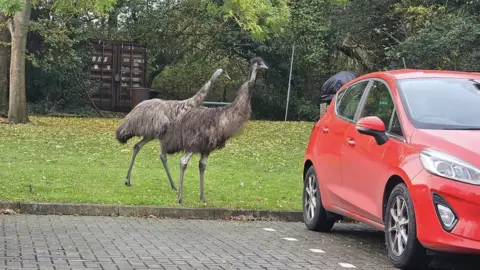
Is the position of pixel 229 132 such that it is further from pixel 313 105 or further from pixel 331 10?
pixel 313 105

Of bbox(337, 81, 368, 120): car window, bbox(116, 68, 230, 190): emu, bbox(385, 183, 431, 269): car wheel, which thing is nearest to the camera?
bbox(385, 183, 431, 269): car wheel

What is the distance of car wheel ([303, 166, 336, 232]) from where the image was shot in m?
10.0

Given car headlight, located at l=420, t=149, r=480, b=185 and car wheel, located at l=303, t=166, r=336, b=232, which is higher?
car headlight, located at l=420, t=149, r=480, b=185

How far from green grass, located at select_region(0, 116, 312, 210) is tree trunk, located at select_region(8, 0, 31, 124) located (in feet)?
3.13

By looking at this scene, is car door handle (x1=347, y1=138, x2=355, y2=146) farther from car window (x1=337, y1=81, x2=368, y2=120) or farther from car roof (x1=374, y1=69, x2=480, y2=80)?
car roof (x1=374, y1=69, x2=480, y2=80)

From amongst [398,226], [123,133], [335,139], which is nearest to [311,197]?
[335,139]

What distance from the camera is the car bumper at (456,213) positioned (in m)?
6.86

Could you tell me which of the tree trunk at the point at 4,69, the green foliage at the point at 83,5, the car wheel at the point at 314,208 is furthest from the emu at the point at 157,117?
the tree trunk at the point at 4,69

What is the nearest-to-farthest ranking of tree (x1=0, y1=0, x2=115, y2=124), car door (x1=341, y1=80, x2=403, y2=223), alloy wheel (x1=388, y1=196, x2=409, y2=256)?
1. alloy wheel (x1=388, y1=196, x2=409, y2=256)
2. car door (x1=341, y1=80, x2=403, y2=223)
3. tree (x1=0, y1=0, x2=115, y2=124)

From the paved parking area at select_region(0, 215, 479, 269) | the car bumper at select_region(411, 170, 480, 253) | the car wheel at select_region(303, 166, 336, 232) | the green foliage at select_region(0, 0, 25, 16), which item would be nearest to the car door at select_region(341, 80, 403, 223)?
the paved parking area at select_region(0, 215, 479, 269)

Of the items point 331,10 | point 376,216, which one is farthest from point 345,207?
point 331,10

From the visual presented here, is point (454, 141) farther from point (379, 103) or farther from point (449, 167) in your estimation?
point (379, 103)

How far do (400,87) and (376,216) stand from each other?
1391 millimetres

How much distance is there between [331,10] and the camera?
3112cm
